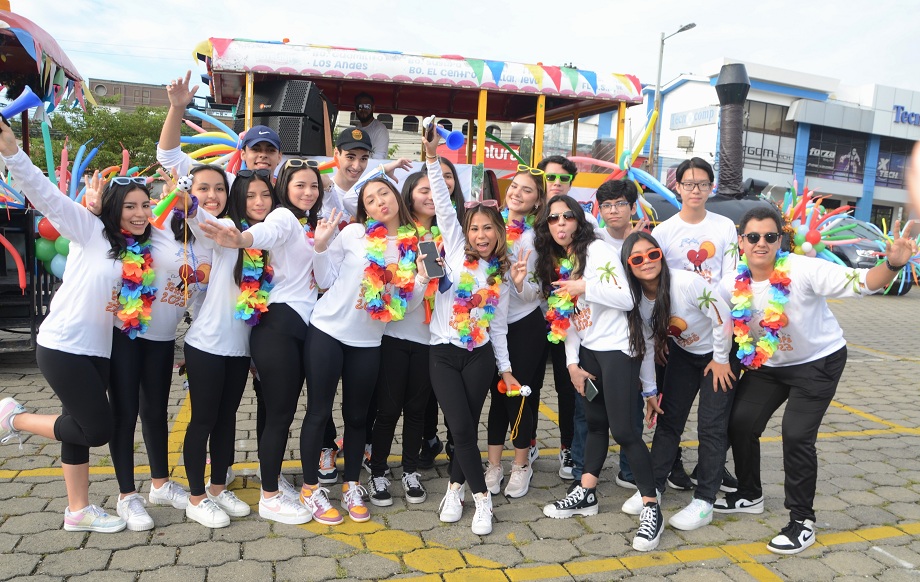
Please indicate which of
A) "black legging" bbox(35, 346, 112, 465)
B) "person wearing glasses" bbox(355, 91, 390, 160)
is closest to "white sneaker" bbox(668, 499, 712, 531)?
"black legging" bbox(35, 346, 112, 465)

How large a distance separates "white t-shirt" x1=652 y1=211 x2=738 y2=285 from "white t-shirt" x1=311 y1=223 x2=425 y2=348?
155 centimetres

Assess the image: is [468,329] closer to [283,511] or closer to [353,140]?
[283,511]

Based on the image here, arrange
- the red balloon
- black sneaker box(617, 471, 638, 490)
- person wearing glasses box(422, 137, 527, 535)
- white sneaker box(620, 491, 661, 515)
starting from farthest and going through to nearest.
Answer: the red balloon, black sneaker box(617, 471, 638, 490), white sneaker box(620, 491, 661, 515), person wearing glasses box(422, 137, 527, 535)

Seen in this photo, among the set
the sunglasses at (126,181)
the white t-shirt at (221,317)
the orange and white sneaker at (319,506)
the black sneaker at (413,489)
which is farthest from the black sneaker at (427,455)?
the sunglasses at (126,181)

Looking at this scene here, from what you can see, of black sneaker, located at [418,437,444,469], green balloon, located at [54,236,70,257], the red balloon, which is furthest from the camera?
green balloon, located at [54,236,70,257]

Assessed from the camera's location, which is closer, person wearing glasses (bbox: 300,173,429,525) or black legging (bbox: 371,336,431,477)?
person wearing glasses (bbox: 300,173,429,525)

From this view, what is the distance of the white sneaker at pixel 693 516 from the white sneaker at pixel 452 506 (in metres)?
1.12

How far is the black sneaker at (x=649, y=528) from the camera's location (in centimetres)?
312

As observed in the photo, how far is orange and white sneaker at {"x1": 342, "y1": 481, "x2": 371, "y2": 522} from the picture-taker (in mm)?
3320

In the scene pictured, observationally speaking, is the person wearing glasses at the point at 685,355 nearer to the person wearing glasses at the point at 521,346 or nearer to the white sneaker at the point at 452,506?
the person wearing glasses at the point at 521,346

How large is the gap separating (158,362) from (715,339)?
2821 millimetres

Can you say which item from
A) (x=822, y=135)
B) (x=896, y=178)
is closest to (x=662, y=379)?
(x=822, y=135)

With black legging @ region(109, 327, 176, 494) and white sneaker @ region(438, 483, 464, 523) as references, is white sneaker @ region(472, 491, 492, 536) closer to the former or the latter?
white sneaker @ region(438, 483, 464, 523)

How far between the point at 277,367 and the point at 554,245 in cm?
163
